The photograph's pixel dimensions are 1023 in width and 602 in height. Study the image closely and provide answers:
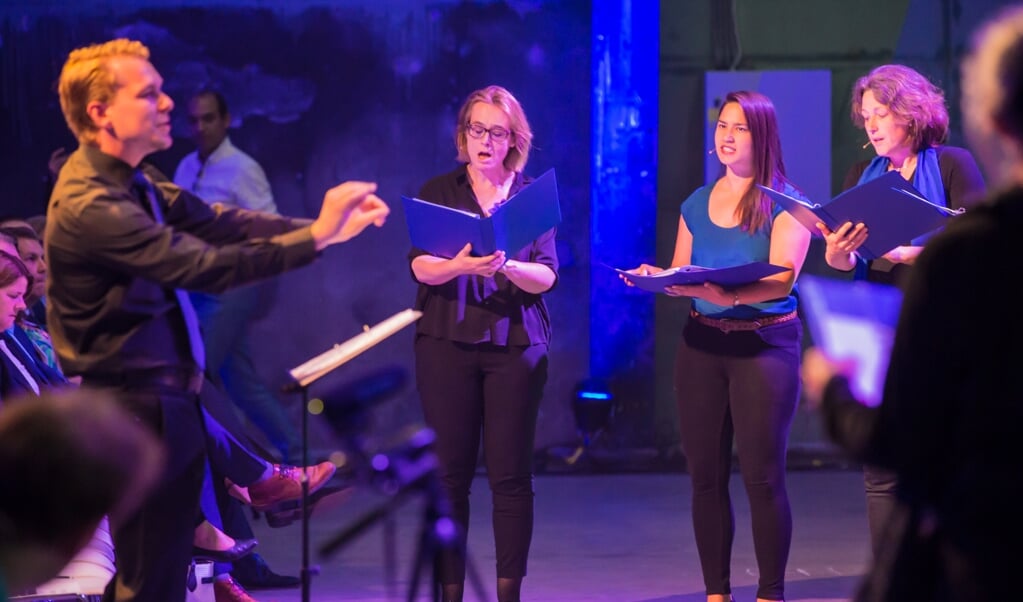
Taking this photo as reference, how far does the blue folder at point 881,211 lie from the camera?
Answer: 3715 millimetres

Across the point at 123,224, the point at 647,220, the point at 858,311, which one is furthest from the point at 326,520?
the point at 858,311

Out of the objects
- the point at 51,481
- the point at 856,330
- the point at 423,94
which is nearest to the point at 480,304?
the point at 856,330

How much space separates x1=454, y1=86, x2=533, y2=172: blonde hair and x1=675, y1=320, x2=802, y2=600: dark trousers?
0.79 meters

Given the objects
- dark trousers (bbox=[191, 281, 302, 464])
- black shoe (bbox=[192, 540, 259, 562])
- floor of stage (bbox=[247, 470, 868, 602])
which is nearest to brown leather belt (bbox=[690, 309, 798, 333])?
floor of stage (bbox=[247, 470, 868, 602])

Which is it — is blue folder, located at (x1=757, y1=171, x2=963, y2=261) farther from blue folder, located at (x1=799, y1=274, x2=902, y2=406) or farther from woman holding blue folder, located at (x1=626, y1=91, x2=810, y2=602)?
blue folder, located at (x1=799, y1=274, x2=902, y2=406)

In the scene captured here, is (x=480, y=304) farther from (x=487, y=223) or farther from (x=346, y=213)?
(x=346, y=213)

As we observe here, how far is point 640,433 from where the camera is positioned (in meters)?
7.49

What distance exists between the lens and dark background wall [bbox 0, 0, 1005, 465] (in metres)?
7.19

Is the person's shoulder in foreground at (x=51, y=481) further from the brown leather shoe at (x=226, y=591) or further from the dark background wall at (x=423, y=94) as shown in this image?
the dark background wall at (x=423, y=94)

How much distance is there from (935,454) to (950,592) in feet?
0.62

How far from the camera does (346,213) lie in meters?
2.85

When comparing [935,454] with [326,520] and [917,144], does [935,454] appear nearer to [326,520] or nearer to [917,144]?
[917,144]

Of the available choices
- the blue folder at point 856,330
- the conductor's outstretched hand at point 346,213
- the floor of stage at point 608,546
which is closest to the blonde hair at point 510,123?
the floor of stage at point 608,546

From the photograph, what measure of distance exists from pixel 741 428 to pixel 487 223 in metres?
1.04
